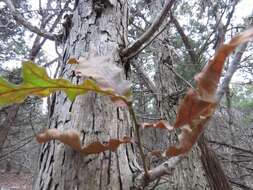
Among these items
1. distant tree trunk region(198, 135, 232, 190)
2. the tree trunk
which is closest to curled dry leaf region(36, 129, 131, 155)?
the tree trunk

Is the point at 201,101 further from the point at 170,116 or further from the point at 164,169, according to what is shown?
the point at 170,116

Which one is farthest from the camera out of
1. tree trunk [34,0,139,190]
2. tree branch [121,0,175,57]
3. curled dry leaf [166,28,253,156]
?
tree branch [121,0,175,57]

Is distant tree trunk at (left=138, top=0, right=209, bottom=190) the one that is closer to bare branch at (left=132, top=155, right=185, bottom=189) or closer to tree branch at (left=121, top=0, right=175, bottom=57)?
tree branch at (left=121, top=0, right=175, bottom=57)

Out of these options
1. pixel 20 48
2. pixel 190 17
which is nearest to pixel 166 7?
pixel 190 17

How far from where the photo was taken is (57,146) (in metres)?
0.85

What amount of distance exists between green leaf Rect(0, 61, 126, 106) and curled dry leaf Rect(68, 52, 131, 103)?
0.02 meters

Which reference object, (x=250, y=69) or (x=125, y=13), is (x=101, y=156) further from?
(x=250, y=69)

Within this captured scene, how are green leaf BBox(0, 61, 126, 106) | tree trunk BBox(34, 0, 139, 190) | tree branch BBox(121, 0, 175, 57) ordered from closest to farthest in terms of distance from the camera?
green leaf BBox(0, 61, 126, 106)
tree trunk BBox(34, 0, 139, 190)
tree branch BBox(121, 0, 175, 57)

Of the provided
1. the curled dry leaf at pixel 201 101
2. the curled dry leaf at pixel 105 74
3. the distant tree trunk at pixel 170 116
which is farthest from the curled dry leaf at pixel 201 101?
the distant tree trunk at pixel 170 116

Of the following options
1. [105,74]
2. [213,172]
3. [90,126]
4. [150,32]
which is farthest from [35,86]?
[213,172]

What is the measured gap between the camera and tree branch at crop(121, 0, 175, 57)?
0.92 m

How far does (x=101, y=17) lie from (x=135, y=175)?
0.75 meters

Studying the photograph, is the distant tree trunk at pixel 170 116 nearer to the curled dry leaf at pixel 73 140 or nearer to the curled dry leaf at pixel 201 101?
the curled dry leaf at pixel 73 140

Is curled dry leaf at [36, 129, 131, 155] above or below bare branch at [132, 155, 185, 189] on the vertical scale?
above
